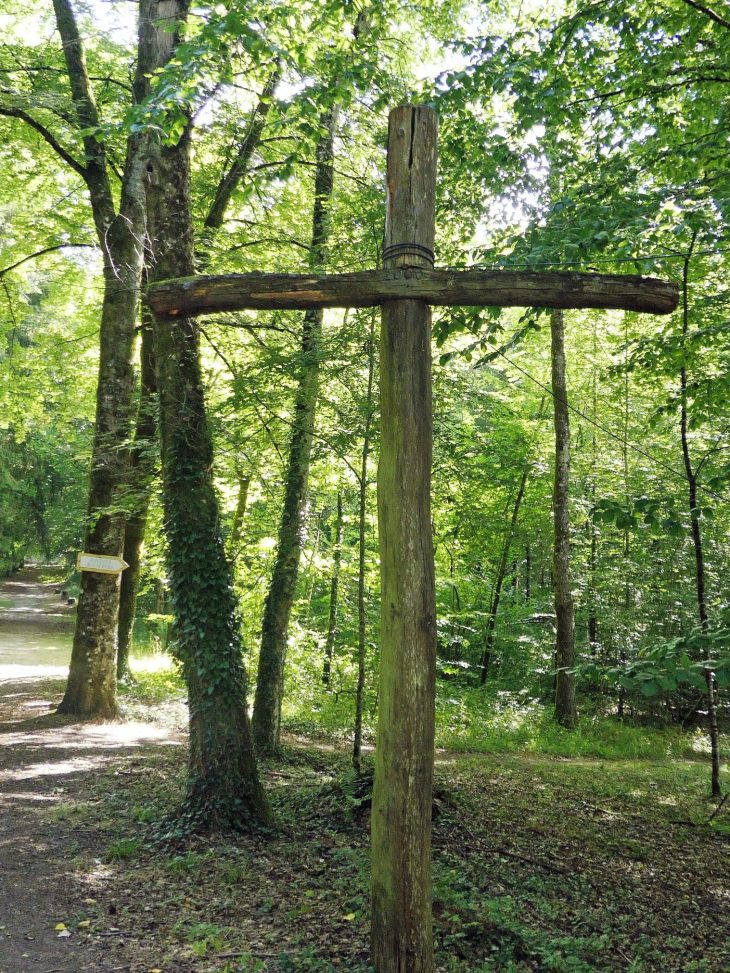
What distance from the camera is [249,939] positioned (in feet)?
14.1

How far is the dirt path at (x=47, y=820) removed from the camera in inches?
162

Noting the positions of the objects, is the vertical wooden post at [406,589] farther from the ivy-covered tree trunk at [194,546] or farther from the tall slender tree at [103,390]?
the tall slender tree at [103,390]

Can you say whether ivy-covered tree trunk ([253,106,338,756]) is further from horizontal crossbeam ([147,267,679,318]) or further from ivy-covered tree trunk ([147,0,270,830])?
horizontal crossbeam ([147,267,679,318])

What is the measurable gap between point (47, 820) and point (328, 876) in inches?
109

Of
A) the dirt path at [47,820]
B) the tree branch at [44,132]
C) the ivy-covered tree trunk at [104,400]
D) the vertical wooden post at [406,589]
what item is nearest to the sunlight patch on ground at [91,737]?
the dirt path at [47,820]

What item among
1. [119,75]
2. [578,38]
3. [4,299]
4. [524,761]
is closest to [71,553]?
[4,299]

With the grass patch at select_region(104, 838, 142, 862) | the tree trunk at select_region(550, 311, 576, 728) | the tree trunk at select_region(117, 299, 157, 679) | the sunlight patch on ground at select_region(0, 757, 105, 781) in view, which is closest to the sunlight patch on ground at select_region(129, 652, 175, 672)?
the tree trunk at select_region(117, 299, 157, 679)

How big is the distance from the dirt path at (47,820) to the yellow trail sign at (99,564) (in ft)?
7.33

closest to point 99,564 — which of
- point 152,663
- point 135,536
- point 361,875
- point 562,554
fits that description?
point 135,536

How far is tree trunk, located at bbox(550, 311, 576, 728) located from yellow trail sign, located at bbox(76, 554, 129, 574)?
720 cm

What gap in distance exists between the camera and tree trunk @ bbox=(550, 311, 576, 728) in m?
12.2

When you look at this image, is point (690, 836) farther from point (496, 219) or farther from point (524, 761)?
point (496, 219)

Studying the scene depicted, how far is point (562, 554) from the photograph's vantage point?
40.5 ft

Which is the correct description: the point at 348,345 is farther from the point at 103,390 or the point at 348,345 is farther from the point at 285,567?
the point at 103,390
